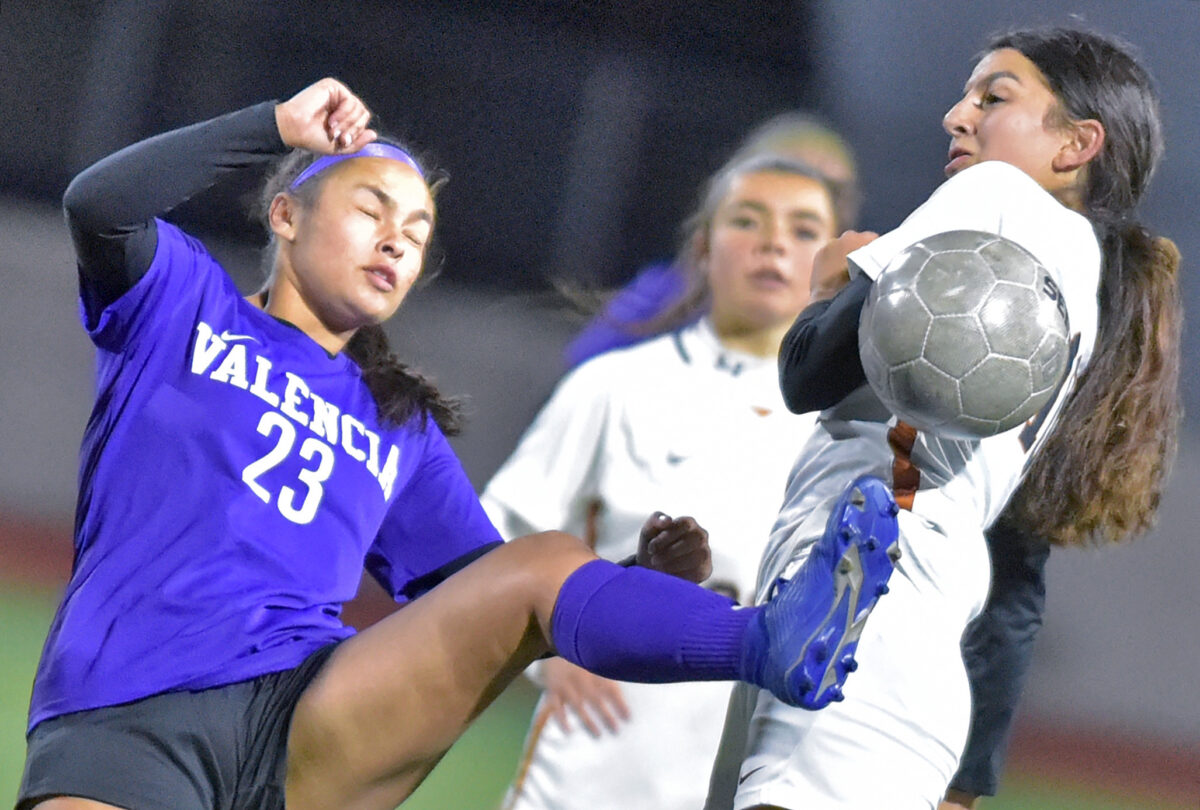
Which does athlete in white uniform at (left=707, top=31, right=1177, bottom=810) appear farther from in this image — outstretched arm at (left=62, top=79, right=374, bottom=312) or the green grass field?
the green grass field

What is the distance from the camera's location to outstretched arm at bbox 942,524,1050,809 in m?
1.91

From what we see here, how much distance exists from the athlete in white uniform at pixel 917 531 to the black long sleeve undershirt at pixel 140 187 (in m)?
0.68

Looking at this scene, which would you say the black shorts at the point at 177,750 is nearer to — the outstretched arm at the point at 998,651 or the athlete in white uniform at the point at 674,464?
the athlete in white uniform at the point at 674,464

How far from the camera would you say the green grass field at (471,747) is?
102 inches

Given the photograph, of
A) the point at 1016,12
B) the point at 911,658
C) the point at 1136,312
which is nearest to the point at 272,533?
the point at 911,658

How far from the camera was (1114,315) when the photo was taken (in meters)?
1.60

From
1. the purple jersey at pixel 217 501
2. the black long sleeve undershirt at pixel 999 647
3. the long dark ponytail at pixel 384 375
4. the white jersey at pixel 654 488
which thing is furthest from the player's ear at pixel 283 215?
the black long sleeve undershirt at pixel 999 647

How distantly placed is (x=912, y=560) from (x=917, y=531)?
0.03 m

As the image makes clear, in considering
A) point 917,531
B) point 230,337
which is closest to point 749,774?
point 917,531

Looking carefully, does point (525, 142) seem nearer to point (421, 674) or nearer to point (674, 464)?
point (674, 464)

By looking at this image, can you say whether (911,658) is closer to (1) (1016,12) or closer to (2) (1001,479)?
(2) (1001,479)

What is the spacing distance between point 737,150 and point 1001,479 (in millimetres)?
1540

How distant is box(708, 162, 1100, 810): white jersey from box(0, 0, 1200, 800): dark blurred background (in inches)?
51.9

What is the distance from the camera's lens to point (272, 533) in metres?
1.60
